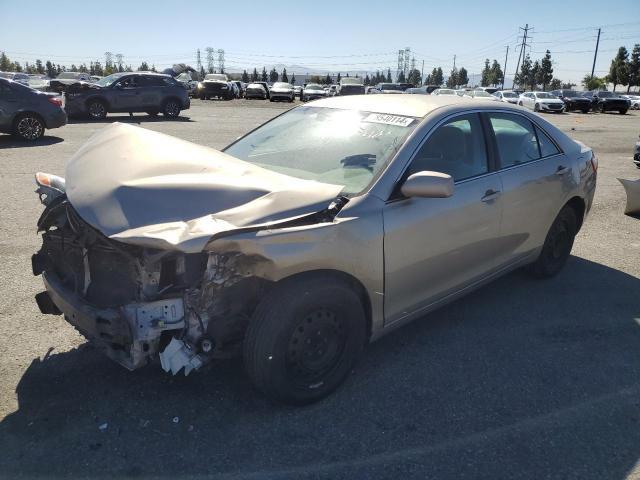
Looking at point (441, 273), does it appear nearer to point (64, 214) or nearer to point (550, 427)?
point (550, 427)

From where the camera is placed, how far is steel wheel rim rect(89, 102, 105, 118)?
17922mm

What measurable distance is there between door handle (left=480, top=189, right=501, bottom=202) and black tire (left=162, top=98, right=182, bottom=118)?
1749 centimetres

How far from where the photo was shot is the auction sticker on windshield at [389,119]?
352cm

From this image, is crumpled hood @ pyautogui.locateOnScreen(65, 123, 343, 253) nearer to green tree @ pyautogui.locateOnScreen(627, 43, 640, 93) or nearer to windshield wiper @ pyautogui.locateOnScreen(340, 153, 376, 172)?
windshield wiper @ pyautogui.locateOnScreen(340, 153, 376, 172)

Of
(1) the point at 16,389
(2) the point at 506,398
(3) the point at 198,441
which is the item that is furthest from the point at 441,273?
(1) the point at 16,389

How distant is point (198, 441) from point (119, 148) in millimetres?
1880

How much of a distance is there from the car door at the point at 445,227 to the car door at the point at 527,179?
0.18 m

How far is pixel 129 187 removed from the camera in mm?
2771

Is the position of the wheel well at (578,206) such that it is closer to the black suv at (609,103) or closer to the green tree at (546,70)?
the black suv at (609,103)

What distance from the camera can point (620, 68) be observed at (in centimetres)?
7075

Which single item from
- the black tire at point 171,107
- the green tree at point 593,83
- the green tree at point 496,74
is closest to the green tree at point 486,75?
the green tree at point 496,74

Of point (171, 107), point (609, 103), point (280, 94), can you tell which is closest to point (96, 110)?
point (171, 107)

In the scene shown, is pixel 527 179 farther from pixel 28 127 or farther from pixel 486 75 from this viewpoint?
pixel 486 75

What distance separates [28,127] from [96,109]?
6244 millimetres
